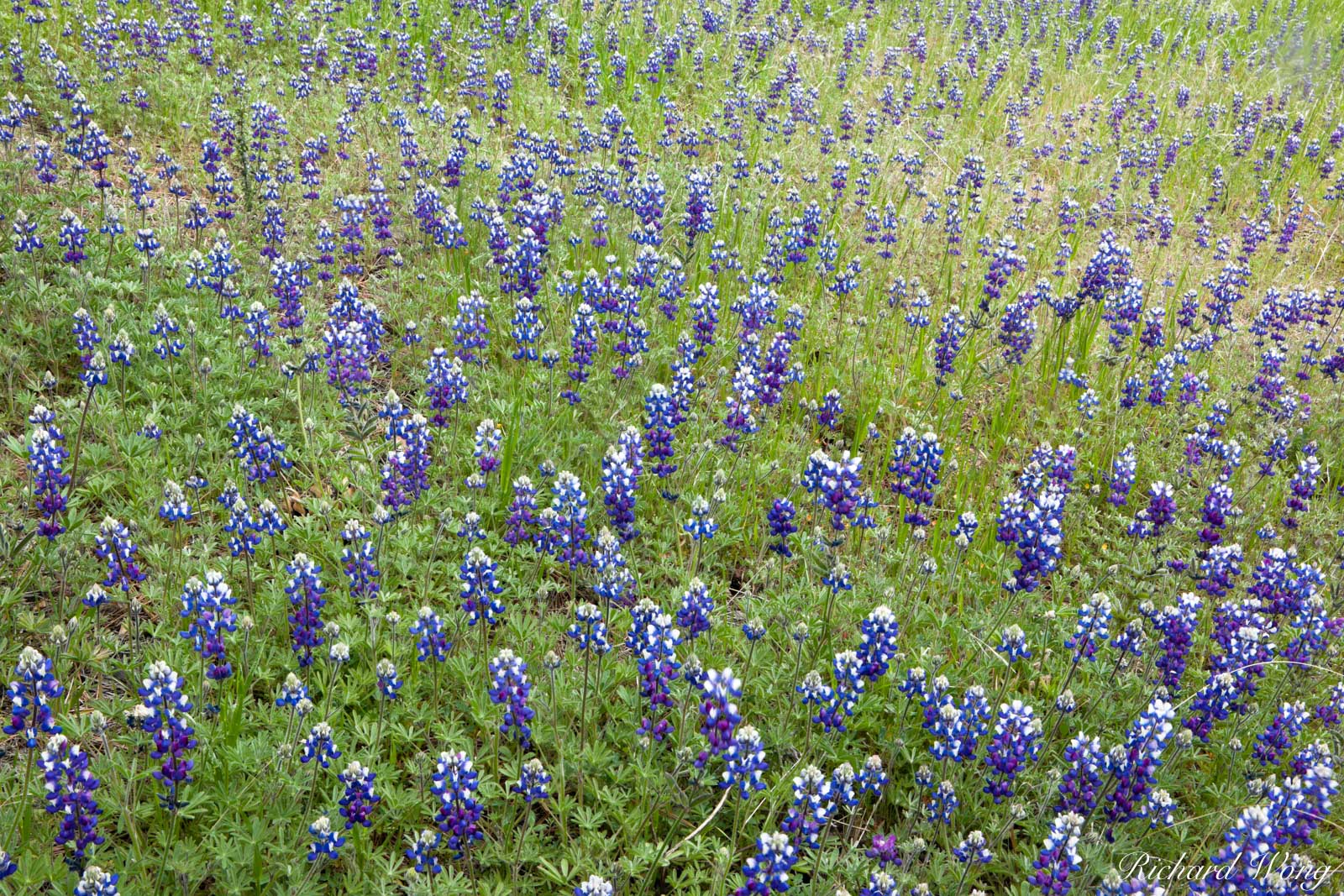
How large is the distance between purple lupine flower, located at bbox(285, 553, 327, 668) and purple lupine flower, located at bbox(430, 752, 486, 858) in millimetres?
969

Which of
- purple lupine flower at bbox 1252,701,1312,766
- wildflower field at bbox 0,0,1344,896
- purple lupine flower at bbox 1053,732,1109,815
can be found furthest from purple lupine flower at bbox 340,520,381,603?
purple lupine flower at bbox 1252,701,1312,766

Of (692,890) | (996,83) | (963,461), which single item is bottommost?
(692,890)

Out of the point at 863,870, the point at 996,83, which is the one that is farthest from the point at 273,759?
the point at 996,83

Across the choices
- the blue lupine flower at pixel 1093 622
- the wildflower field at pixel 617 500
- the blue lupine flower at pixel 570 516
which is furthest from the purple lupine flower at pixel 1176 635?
the blue lupine flower at pixel 570 516

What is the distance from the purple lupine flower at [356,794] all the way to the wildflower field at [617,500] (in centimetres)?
2

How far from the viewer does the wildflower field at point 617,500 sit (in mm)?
3338

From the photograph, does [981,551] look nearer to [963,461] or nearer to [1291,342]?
[963,461]

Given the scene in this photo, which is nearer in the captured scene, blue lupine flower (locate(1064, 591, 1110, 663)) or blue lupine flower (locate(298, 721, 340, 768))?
blue lupine flower (locate(298, 721, 340, 768))

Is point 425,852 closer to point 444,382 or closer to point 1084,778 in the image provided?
point 1084,778

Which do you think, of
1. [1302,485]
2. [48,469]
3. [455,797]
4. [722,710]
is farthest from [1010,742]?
[48,469]

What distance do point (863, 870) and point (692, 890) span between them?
24.2 inches

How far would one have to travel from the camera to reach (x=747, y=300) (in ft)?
19.4

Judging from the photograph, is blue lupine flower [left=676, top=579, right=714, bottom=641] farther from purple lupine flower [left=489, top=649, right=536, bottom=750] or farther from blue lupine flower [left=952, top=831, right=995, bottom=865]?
blue lupine flower [left=952, top=831, right=995, bottom=865]

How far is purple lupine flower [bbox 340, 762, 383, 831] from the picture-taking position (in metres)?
2.88
